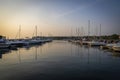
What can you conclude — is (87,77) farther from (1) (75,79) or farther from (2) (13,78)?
(2) (13,78)

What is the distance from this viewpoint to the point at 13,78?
17.3 metres

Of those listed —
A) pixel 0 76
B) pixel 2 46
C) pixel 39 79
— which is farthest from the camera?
pixel 2 46

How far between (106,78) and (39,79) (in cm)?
645

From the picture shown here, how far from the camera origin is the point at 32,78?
17.2 meters

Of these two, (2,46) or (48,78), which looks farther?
(2,46)

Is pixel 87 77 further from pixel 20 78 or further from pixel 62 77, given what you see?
pixel 20 78

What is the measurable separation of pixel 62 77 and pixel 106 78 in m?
4.27

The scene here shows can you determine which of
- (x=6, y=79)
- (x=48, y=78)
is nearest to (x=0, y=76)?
(x=6, y=79)

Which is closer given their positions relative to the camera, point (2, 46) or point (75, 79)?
point (75, 79)

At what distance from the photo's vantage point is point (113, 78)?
1741 centimetres

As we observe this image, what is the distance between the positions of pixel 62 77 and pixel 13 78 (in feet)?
15.6

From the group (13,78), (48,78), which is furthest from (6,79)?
(48,78)

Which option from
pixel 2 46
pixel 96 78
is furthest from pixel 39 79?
pixel 2 46

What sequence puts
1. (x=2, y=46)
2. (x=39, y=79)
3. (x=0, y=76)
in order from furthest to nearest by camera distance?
(x=2, y=46) < (x=0, y=76) < (x=39, y=79)
